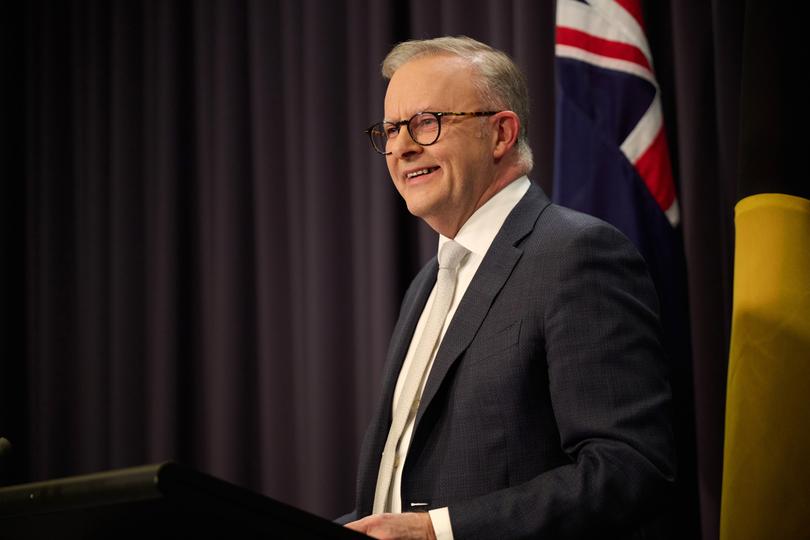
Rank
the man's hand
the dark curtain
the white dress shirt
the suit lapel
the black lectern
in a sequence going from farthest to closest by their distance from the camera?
the dark curtain
the white dress shirt
the suit lapel
the man's hand
the black lectern

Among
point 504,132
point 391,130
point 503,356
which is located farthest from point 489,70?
point 503,356

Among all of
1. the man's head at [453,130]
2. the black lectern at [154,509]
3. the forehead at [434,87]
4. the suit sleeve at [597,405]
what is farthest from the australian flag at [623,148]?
the black lectern at [154,509]

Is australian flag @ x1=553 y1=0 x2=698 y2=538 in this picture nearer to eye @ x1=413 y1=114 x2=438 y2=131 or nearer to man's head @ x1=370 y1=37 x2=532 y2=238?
man's head @ x1=370 y1=37 x2=532 y2=238

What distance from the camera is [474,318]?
162 cm

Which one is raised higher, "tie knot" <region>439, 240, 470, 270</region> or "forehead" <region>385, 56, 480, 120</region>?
"forehead" <region>385, 56, 480, 120</region>

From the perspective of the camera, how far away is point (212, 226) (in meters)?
3.36

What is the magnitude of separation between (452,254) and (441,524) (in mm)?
653

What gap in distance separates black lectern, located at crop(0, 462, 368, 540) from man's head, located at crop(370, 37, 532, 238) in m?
0.98

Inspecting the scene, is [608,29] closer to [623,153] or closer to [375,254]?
[623,153]

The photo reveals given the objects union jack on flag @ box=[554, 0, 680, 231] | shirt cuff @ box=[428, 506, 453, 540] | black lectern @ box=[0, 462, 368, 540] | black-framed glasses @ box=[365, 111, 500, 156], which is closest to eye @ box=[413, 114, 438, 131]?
black-framed glasses @ box=[365, 111, 500, 156]

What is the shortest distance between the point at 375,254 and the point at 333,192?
322 millimetres

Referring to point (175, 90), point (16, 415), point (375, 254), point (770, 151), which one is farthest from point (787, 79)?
point (16, 415)

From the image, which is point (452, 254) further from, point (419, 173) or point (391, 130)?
point (391, 130)

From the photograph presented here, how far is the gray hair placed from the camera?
1901mm
